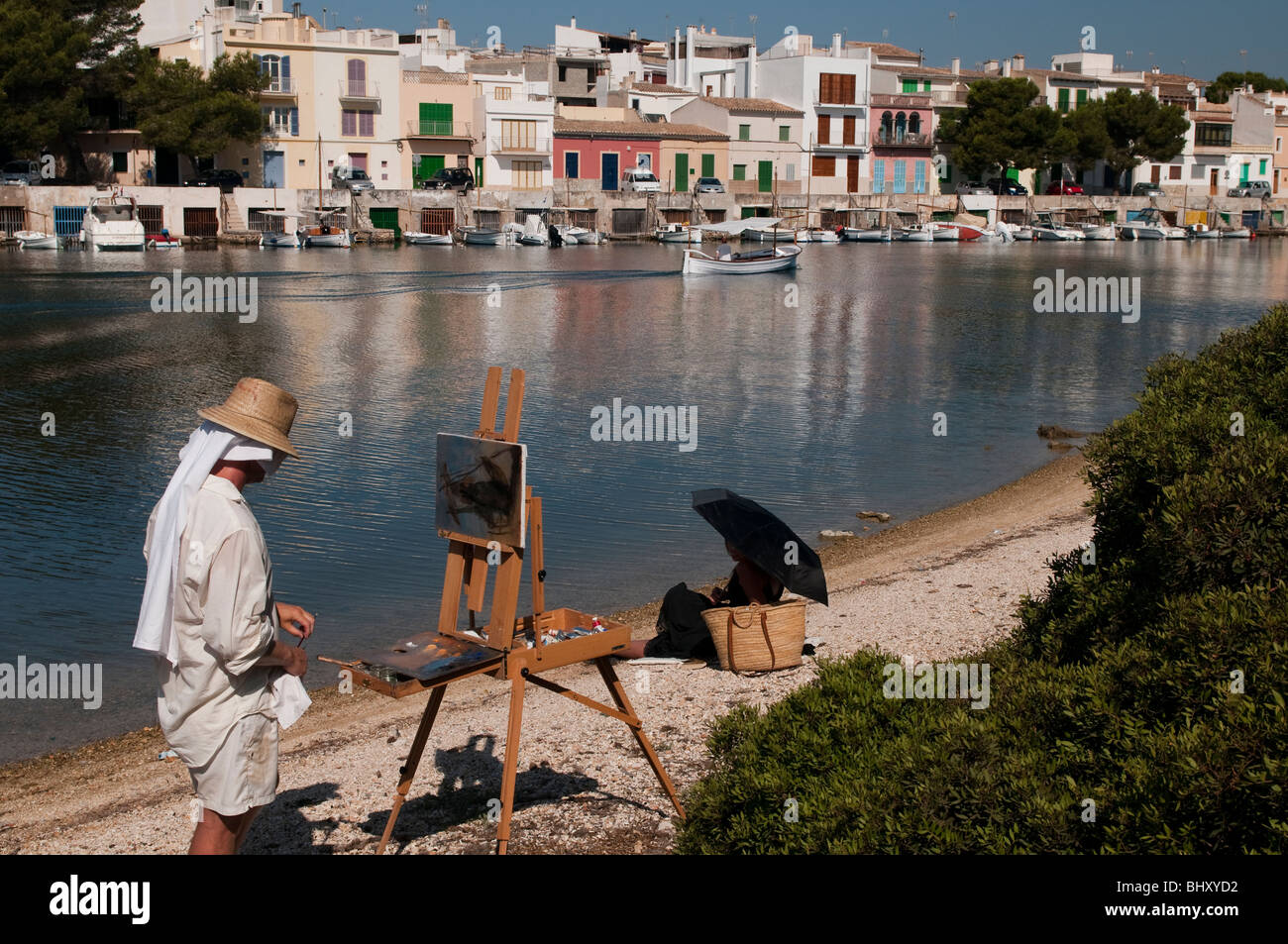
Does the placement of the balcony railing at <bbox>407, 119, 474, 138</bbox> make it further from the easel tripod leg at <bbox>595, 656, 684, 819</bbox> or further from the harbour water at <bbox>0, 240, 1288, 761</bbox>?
the easel tripod leg at <bbox>595, 656, 684, 819</bbox>

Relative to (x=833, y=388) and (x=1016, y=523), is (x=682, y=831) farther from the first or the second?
(x=833, y=388)

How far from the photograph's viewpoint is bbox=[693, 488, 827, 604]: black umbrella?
26.6ft

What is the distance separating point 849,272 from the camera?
2165 inches

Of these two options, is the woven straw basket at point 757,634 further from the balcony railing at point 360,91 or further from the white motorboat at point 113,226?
the balcony railing at point 360,91

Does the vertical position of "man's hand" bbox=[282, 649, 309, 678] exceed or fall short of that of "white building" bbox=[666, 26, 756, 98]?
it falls short

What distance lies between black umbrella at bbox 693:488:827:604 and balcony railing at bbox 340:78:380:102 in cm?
6421

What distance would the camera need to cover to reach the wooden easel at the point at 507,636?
4.82 meters

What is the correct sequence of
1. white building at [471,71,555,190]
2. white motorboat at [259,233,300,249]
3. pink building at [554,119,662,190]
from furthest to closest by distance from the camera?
pink building at [554,119,662,190] → white building at [471,71,555,190] → white motorboat at [259,233,300,249]

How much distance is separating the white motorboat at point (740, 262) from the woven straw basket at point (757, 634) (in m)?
44.2

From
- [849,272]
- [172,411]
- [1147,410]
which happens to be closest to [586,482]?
[172,411]

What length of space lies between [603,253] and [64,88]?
2560cm

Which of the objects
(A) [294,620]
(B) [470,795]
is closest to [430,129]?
(B) [470,795]

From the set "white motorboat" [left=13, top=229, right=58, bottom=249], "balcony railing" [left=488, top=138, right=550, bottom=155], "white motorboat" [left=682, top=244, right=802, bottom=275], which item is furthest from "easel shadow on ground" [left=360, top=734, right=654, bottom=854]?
"balcony railing" [left=488, top=138, right=550, bottom=155]
